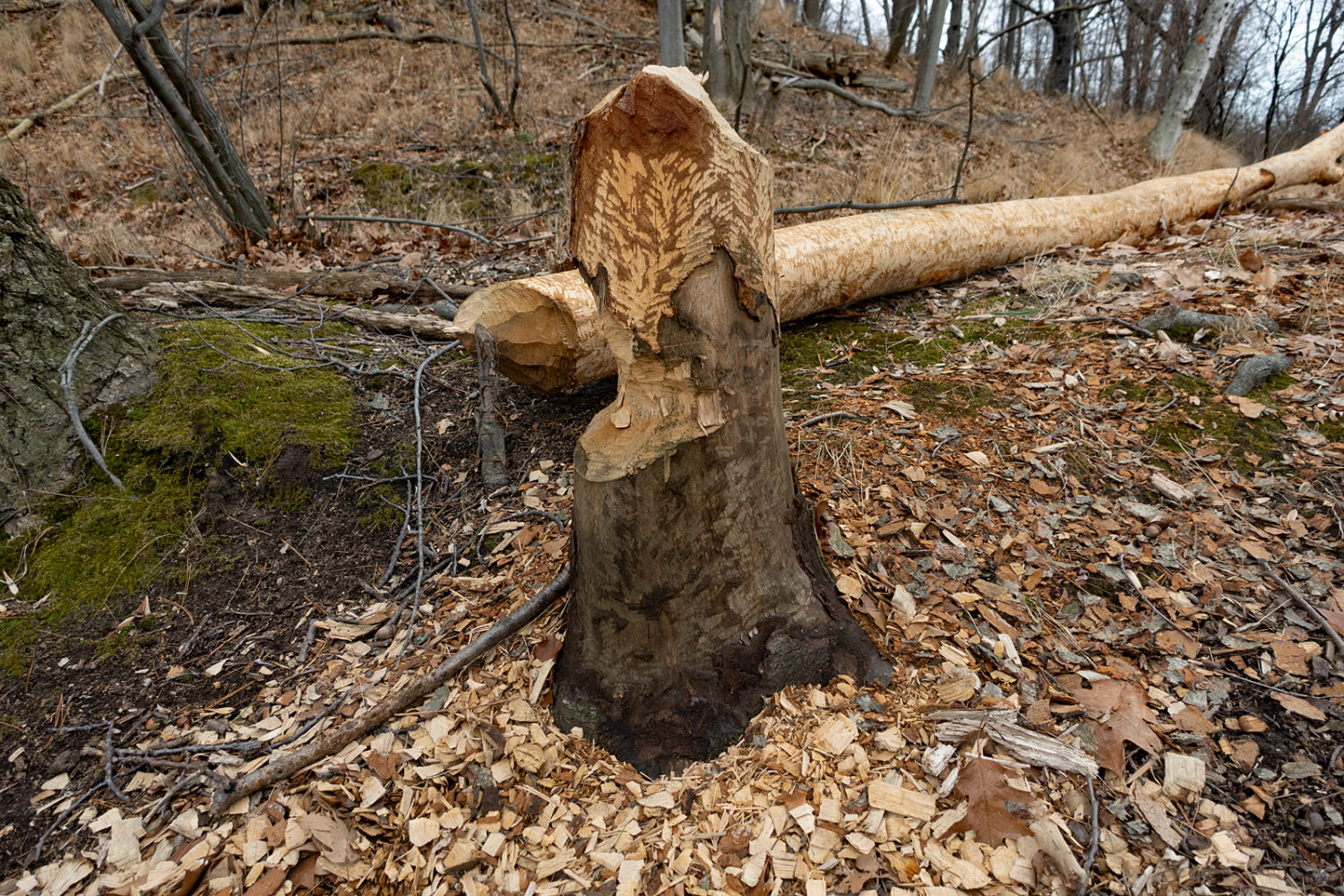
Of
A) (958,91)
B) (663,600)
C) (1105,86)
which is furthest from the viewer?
(1105,86)

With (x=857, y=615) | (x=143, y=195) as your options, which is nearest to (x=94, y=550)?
(x=857, y=615)

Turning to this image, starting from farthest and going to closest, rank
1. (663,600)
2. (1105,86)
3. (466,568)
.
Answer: (1105,86)
(466,568)
(663,600)

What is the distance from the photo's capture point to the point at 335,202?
646 cm

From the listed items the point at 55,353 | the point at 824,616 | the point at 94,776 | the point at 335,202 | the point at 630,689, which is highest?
the point at 335,202

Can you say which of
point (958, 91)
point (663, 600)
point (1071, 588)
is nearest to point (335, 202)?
point (663, 600)

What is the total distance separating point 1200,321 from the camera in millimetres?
3100

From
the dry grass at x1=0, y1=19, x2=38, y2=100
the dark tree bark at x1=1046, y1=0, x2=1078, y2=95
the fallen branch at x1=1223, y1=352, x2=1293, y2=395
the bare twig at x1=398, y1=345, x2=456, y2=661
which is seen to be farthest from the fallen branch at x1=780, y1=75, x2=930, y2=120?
the dry grass at x1=0, y1=19, x2=38, y2=100

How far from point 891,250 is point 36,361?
4.22m

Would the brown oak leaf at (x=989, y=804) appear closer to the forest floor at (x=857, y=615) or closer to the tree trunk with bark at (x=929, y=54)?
the forest floor at (x=857, y=615)

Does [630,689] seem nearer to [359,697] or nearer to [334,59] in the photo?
[359,697]

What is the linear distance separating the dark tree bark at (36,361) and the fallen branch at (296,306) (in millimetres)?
1156

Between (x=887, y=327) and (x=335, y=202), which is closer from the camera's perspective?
(x=887, y=327)

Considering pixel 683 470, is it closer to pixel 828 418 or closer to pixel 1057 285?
pixel 828 418

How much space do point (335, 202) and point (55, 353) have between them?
4680mm
